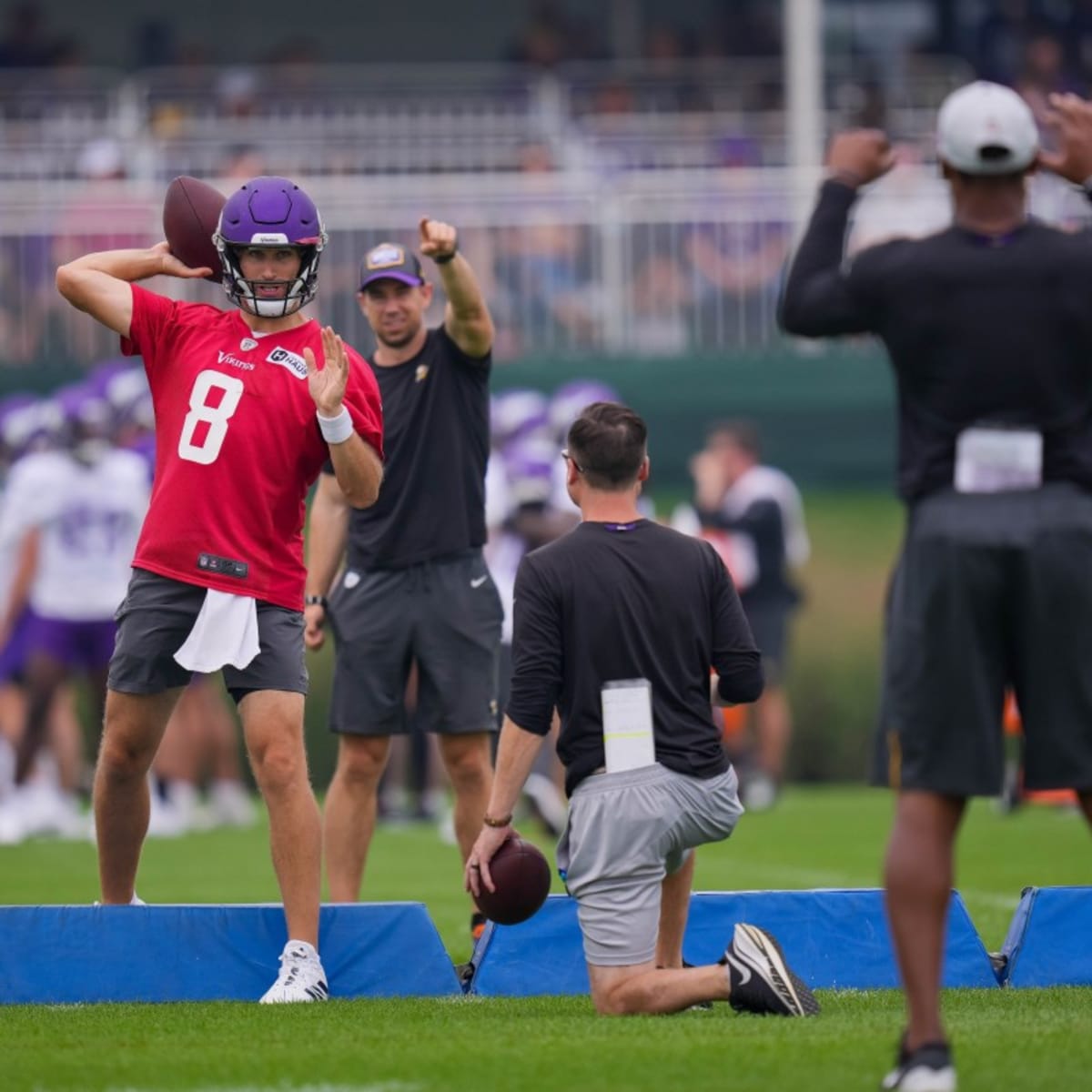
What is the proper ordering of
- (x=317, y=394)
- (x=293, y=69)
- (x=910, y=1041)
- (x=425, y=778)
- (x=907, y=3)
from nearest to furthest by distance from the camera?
(x=910, y=1041)
(x=317, y=394)
(x=425, y=778)
(x=293, y=69)
(x=907, y=3)

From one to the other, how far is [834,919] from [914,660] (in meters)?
2.09

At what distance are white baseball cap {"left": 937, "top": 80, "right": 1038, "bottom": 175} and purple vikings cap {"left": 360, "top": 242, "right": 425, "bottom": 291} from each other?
10.5 ft

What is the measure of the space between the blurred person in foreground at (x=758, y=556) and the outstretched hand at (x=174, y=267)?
8823 millimetres

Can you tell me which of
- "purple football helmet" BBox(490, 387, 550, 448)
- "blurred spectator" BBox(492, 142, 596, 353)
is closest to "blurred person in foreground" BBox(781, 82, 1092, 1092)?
"purple football helmet" BBox(490, 387, 550, 448)

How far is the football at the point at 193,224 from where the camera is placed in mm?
6598

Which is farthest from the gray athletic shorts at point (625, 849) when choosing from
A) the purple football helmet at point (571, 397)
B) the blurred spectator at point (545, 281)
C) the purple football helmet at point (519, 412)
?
the blurred spectator at point (545, 281)

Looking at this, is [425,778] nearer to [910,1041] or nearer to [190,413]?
[190,413]

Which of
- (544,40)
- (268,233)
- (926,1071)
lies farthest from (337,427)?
(544,40)

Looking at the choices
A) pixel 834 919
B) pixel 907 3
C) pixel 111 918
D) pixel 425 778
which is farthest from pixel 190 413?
pixel 907 3

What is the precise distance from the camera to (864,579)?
16594 millimetres

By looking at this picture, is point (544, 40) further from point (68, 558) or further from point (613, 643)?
point (613, 643)

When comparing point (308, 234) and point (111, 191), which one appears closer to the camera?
point (308, 234)

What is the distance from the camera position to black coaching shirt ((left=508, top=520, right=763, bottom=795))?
5.83m

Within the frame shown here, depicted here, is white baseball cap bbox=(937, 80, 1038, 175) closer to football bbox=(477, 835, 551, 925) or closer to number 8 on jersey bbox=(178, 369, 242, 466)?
football bbox=(477, 835, 551, 925)
